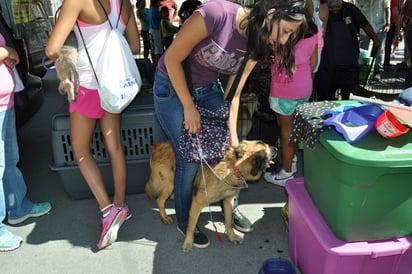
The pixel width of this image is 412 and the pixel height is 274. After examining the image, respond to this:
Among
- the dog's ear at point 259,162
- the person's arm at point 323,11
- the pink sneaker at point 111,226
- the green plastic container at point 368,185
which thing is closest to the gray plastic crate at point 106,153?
the pink sneaker at point 111,226

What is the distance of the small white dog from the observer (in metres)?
2.23

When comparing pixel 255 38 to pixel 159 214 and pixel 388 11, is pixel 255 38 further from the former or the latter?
pixel 388 11

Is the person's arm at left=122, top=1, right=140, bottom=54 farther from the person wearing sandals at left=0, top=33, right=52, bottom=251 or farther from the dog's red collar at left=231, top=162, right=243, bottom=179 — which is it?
the dog's red collar at left=231, top=162, right=243, bottom=179

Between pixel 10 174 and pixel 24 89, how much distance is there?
0.83m

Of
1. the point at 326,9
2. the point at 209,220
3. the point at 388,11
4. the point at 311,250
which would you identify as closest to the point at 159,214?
the point at 209,220

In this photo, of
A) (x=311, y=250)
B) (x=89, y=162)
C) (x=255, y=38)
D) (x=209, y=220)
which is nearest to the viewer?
(x=255, y=38)

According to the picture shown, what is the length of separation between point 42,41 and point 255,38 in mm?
4565

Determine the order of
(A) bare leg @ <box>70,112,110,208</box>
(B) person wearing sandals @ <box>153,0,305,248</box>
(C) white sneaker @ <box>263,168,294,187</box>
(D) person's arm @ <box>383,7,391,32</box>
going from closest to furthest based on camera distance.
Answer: (B) person wearing sandals @ <box>153,0,305,248</box>
(A) bare leg @ <box>70,112,110,208</box>
(C) white sneaker @ <box>263,168,294,187</box>
(D) person's arm @ <box>383,7,391,32</box>

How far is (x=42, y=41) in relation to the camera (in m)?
5.39

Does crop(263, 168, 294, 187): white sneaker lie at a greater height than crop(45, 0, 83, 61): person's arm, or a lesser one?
lesser

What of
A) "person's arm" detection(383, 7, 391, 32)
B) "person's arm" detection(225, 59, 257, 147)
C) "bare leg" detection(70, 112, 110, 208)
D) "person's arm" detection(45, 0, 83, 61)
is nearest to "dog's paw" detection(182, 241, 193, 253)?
"bare leg" detection(70, 112, 110, 208)

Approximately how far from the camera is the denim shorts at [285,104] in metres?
3.08

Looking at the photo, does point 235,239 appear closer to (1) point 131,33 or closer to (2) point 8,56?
(1) point 131,33

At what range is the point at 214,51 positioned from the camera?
199cm
